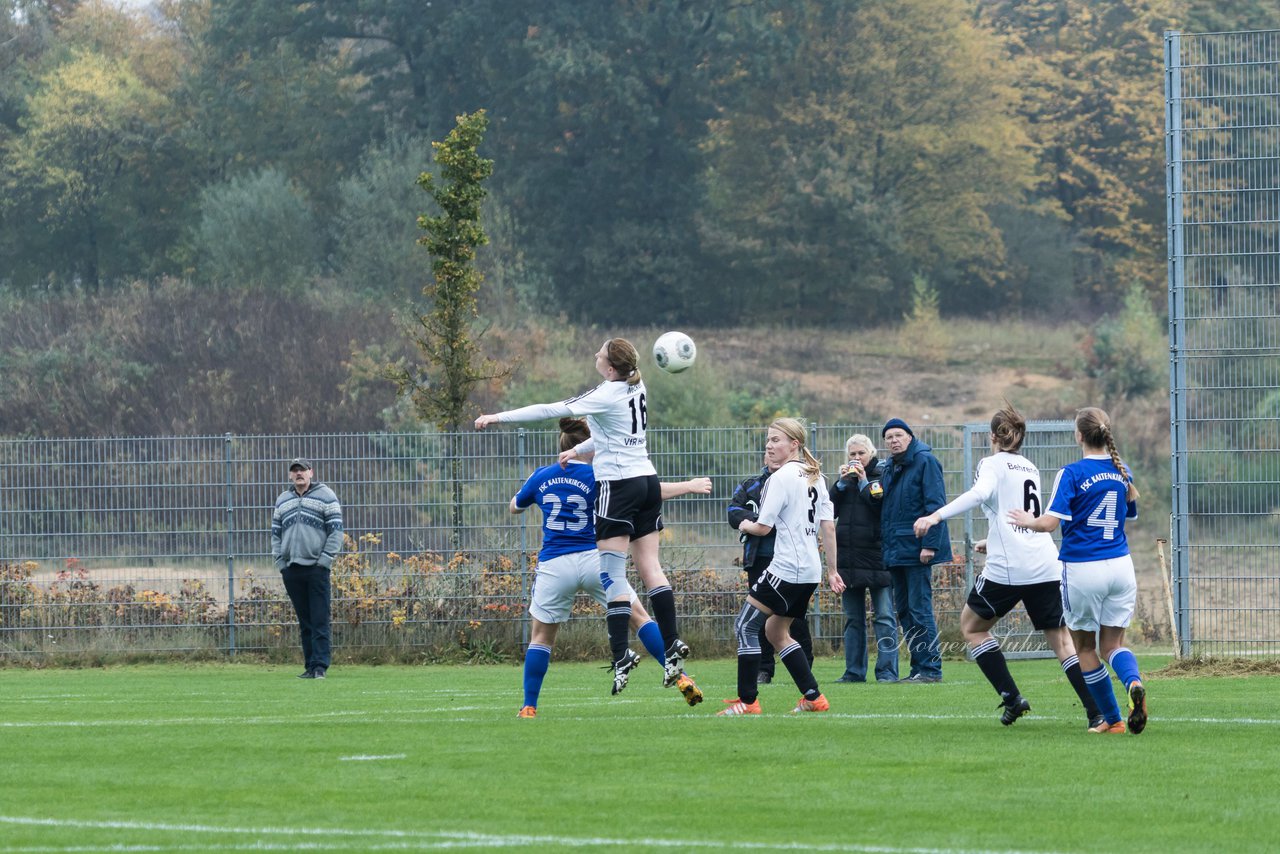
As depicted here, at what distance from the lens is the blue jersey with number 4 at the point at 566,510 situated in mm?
11719

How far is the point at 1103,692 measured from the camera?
10.6 metres

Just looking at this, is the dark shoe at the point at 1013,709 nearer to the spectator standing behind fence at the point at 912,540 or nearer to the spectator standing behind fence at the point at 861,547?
the spectator standing behind fence at the point at 912,540

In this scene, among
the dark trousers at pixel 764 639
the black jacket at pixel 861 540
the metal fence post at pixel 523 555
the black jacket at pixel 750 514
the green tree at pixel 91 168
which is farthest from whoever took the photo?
the green tree at pixel 91 168

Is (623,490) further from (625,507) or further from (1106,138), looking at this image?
(1106,138)

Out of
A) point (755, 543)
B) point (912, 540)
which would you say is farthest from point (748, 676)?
point (912, 540)

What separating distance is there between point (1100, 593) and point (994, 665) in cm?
87

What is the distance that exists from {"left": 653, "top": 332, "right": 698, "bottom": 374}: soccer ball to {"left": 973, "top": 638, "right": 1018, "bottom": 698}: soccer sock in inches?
184

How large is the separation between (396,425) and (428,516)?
72.8ft

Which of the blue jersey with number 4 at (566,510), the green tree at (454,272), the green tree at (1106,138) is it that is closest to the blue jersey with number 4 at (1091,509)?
the blue jersey with number 4 at (566,510)

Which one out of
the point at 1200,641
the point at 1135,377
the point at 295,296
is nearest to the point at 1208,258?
the point at 1200,641

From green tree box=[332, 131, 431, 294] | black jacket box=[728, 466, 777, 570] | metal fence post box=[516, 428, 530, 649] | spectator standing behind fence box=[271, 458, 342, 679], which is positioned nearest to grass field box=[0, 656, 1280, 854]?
black jacket box=[728, 466, 777, 570]

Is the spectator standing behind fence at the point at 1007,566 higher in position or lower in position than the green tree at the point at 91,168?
lower

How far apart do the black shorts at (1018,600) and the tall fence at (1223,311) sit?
6536mm

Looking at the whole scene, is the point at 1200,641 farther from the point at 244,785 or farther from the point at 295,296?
the point at 295,296
